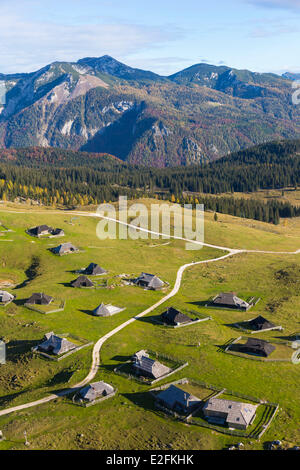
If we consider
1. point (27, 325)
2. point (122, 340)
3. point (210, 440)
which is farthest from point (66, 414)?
point (27, 325)

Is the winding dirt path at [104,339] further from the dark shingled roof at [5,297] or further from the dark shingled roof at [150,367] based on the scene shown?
the dark shingled roof at [5,297]

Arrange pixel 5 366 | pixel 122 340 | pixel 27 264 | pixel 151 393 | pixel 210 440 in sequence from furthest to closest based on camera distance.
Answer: pixel 27 264 < pixel 122 340 < pixel 5 366 < pixel 151 393 < pixel 210 440

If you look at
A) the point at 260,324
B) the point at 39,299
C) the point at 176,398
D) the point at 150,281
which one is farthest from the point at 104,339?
the point at 150,281

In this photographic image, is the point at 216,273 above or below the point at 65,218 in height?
below

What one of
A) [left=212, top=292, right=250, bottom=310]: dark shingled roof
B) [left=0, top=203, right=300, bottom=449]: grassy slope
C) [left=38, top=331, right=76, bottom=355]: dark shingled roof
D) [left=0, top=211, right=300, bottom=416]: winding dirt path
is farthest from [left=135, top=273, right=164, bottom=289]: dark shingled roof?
[left=38, top=331, right=76, bottom=355]: dark shingled roof

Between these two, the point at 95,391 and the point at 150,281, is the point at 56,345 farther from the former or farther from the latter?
the point at 150,281

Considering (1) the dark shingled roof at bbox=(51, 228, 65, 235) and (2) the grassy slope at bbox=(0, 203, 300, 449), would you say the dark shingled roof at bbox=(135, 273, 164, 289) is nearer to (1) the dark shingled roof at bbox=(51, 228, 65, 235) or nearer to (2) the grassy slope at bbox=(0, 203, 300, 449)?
(2) the grassy slope at bbox=(0, 203, 300, 449)

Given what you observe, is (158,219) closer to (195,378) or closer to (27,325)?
(27,325)
